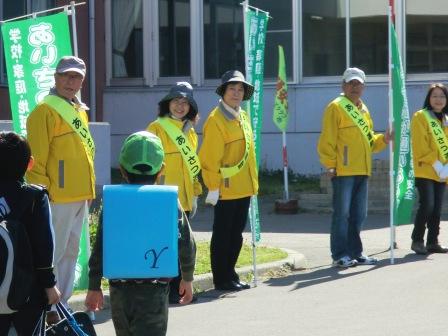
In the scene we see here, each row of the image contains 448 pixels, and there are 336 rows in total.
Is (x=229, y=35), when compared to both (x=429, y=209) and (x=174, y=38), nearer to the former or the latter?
(x=174, y=38)

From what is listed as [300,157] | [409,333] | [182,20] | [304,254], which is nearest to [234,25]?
[182,20]

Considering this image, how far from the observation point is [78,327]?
19.1ft

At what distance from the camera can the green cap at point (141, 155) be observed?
5.96 meters

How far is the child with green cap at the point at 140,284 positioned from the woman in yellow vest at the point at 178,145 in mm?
3795

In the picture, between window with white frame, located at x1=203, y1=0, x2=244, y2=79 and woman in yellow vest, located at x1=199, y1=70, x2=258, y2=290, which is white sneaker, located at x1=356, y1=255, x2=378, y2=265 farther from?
window with white frame, located at x1=203, y1=0, x2=244, y2=79

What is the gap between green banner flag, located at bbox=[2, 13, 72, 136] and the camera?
947cm

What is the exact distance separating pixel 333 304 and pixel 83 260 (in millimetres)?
2224

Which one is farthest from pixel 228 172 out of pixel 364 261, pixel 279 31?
pixel 279 31

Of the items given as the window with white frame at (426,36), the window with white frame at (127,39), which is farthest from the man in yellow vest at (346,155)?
the window with white frame at (127,39)

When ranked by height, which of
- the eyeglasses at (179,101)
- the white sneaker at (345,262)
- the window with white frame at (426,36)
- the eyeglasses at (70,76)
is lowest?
the white sneaker at (345,262)

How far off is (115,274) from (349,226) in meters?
6.56

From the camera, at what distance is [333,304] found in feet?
32.0

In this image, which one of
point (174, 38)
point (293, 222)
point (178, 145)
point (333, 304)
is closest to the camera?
point (333, 304)

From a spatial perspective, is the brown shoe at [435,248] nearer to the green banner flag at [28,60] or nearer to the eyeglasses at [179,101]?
the eyeglasses at [179,101]
